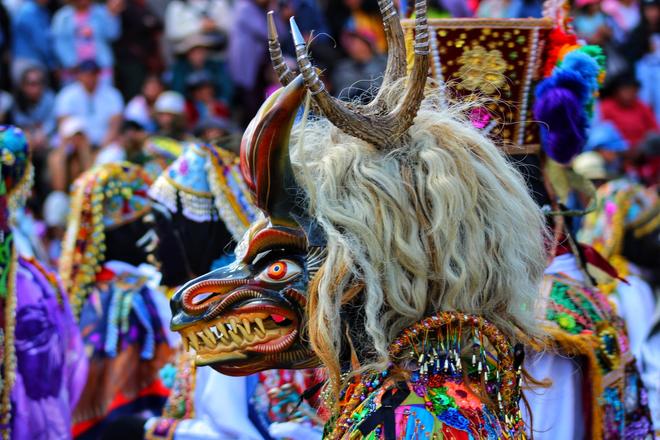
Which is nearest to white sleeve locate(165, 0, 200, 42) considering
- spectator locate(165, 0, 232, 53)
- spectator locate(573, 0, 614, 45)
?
spectator locate(165, 0, 232, 53)

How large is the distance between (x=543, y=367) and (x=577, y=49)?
1009 mm

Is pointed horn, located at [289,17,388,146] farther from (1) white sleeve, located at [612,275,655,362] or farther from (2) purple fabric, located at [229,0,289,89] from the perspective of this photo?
(2) purple fabric, located at [229,0,289,89]

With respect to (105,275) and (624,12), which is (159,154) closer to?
(105,275)

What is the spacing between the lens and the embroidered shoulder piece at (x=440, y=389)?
213 centimetres

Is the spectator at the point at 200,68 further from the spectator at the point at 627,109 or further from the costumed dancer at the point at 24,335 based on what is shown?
the costumed dancer at the point at 24,335

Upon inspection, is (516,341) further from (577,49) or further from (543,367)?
(577,49)

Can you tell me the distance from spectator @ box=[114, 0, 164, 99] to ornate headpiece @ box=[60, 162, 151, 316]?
542 centimetres

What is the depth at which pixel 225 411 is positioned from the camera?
13.3 ft

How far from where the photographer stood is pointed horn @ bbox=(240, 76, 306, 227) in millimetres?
2256

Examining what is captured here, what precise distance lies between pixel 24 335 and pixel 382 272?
2433 millimetres

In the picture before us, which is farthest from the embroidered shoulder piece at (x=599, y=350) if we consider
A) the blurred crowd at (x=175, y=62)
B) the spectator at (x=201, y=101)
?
the spectator at (x=201, y=101)

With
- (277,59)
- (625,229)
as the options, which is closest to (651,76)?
(625,229)

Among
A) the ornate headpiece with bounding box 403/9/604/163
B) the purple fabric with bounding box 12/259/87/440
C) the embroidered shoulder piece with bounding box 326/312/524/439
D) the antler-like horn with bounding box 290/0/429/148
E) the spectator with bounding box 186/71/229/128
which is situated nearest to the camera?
the embroidered shoulder piece with bounding box 326/312/524/439

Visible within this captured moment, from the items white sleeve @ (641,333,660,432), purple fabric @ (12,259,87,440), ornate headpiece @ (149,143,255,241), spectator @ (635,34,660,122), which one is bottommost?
white sleeve @ (641,333,660,432)
